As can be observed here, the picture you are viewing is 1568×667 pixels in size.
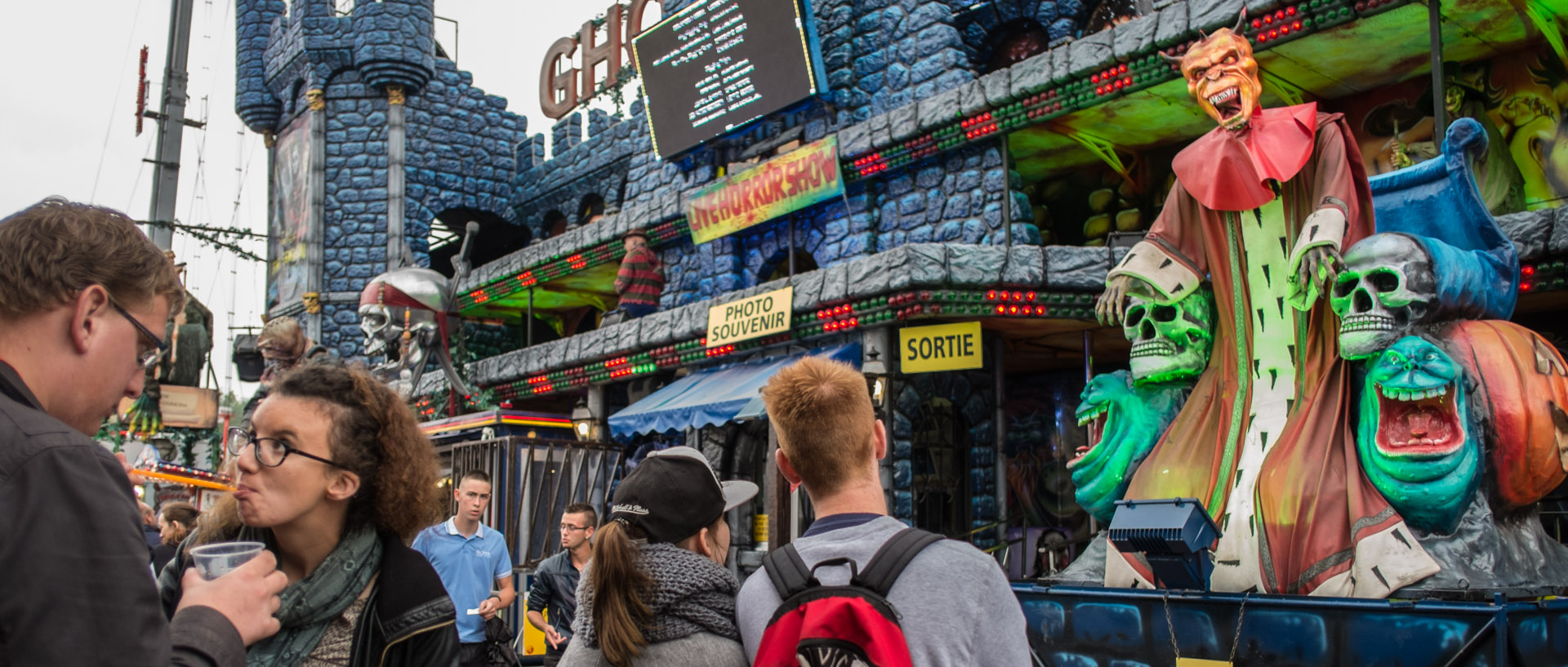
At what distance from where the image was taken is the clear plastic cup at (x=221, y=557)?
2.09 meters

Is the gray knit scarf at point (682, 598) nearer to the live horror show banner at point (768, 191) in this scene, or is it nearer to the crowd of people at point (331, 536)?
the crowd of people at point (331, 536)

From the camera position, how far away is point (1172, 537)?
6.67m

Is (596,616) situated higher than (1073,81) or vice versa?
(1073,81)

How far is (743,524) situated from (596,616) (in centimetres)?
1168

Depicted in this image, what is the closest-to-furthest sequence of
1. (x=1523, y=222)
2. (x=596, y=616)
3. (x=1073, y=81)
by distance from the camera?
(x=596, y=616) → (x=1523, y=222) → (x=1073, y=81)

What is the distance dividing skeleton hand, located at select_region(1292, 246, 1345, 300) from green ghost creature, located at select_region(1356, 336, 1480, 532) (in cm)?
57

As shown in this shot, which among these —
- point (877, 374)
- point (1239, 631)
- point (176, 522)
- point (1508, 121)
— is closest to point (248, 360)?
point (877, 374)

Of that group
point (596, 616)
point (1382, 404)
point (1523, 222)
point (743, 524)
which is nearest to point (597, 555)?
point (596, 616)

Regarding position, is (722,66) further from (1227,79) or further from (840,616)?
(840,616)

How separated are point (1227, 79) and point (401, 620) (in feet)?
22.9

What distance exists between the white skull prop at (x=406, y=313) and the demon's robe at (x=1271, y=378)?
626 inches

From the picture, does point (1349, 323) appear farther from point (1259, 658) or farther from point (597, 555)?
point (597, 555)

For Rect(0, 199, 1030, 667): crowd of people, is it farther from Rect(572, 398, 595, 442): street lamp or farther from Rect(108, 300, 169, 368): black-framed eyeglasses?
Rect(572, 398, 595, 442): street lamp

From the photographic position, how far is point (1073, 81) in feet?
38.3
